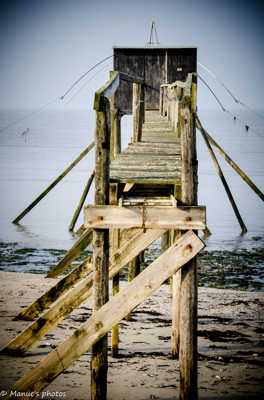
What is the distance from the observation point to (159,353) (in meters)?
6.57

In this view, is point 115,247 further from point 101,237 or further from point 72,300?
point 101,237

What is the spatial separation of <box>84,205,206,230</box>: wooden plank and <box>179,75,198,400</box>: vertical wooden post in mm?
196

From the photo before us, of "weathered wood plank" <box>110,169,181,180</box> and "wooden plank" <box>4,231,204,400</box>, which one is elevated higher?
"weathered wood plank" <box>110,169,181,180</box>

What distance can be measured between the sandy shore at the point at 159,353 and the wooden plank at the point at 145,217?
2.28 metres

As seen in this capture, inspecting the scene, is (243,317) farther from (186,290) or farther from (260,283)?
(186,290)

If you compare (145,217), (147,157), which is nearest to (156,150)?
(147,157)

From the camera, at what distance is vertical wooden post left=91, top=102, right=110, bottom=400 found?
14.7 ft

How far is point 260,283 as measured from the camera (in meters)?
10.6

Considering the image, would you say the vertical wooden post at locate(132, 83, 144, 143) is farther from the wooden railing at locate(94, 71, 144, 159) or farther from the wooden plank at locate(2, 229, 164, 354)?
the wooden plank at locate(2, 229, 164, 354)

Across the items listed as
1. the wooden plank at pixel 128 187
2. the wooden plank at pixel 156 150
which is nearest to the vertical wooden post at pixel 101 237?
the wooden plank at pixel 128 187

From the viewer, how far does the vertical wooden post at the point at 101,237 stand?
449 cm

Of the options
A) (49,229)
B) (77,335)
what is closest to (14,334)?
(77,335)

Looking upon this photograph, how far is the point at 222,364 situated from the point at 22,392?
2.79 m

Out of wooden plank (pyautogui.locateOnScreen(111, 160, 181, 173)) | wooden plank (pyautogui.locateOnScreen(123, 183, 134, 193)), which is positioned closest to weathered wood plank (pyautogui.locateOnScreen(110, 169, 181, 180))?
wooden plank (pyautogui.locateOnScreen(111, 160, 181, 173))
